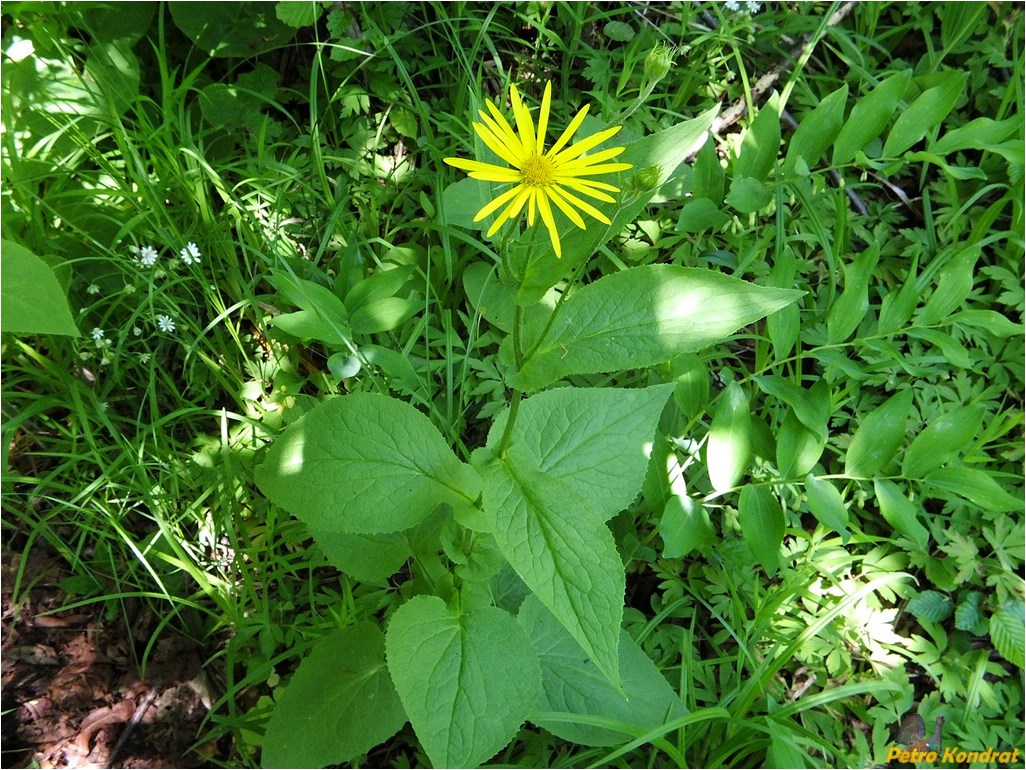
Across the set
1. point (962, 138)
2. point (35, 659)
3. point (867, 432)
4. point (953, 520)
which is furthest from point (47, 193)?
point (953, 520)

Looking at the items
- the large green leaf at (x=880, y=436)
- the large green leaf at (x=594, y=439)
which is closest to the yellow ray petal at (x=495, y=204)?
the large green leaf at (x=594, y=439)

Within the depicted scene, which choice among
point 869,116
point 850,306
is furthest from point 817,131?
point 850,306

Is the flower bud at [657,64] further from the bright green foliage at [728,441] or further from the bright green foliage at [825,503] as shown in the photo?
the bright green foliage at [825,503]

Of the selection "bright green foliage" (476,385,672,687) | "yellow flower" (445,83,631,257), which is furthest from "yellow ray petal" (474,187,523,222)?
"bright green foliage" (476,385,672,687)

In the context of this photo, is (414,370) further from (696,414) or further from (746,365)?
(746,365)

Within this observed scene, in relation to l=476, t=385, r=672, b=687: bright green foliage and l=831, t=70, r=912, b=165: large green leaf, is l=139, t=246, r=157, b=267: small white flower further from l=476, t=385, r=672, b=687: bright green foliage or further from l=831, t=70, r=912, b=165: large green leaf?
l=831, t=70, r=912, b=165: large green leaf

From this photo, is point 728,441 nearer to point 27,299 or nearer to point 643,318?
point 643,318

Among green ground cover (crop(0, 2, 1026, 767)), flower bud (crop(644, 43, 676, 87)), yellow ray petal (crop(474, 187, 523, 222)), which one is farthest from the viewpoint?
green ground cover (crop(0, 2, 1026, 767))
